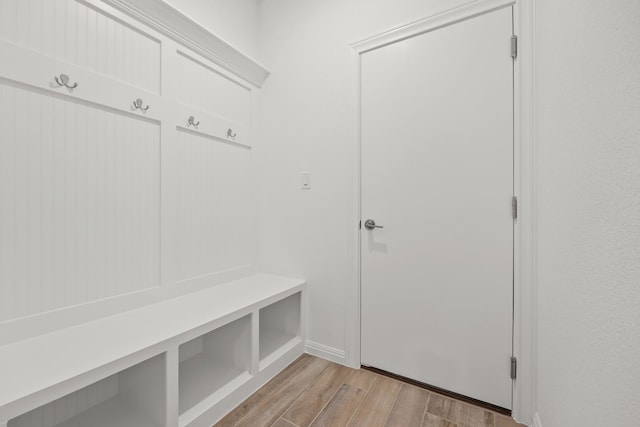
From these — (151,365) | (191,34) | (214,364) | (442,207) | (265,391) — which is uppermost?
(191,34)

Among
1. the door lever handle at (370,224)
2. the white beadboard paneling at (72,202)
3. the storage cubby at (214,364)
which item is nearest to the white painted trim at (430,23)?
the door lever handle at (370,224)

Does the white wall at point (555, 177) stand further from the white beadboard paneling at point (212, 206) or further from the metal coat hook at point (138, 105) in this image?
the metal coat hook at point (138, 105)

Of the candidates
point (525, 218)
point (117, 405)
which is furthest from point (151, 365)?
point (525, 218)

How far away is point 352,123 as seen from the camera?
1.85m

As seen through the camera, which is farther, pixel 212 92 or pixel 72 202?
pixel 212 92

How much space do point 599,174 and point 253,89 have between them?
6.96 ft

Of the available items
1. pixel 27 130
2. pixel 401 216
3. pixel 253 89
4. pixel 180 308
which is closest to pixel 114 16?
pixel 27 130

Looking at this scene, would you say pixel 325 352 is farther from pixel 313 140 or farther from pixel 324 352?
pixel 313 140

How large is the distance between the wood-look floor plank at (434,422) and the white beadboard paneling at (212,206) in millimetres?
1466

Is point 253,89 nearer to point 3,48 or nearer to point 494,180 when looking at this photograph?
point 3,48

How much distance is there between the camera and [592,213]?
2.40ft

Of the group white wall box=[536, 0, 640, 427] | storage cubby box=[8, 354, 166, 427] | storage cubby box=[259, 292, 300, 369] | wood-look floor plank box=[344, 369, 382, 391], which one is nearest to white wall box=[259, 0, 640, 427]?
white wall box=[536, 0, 640, 427]

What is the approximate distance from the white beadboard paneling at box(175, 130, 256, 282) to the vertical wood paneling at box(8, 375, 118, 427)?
0.61 metres

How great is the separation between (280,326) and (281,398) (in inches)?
24.8
